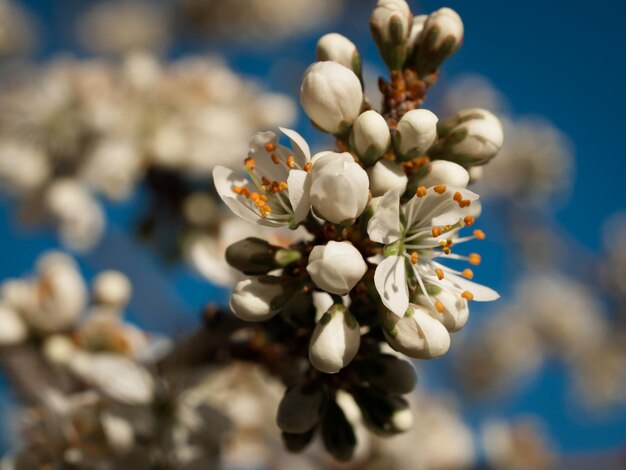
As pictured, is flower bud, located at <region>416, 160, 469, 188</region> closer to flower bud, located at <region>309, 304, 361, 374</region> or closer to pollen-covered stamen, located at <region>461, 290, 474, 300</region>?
pollen-covered stamen, located at <region>461, 290, 474, 300</region>

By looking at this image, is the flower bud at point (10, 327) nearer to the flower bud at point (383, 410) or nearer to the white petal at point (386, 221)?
the flower bud at point (383, 410)

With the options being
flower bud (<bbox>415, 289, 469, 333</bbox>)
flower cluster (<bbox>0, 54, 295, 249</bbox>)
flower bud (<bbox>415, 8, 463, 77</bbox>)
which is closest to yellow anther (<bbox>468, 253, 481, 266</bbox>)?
flower bud (<bbox>415, 289, 469, 333</bbox>)

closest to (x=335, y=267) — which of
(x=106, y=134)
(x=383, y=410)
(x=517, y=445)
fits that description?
(x=383, y=410)

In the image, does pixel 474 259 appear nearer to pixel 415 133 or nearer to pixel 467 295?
pixel 467 295

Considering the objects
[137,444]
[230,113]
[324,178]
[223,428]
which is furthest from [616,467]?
[230,113]

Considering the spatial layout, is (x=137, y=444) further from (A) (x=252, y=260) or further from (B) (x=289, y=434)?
(A) (x=252, y=260)

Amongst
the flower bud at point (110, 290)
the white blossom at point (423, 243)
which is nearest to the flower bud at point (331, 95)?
the white blossom at point (423, 243)
